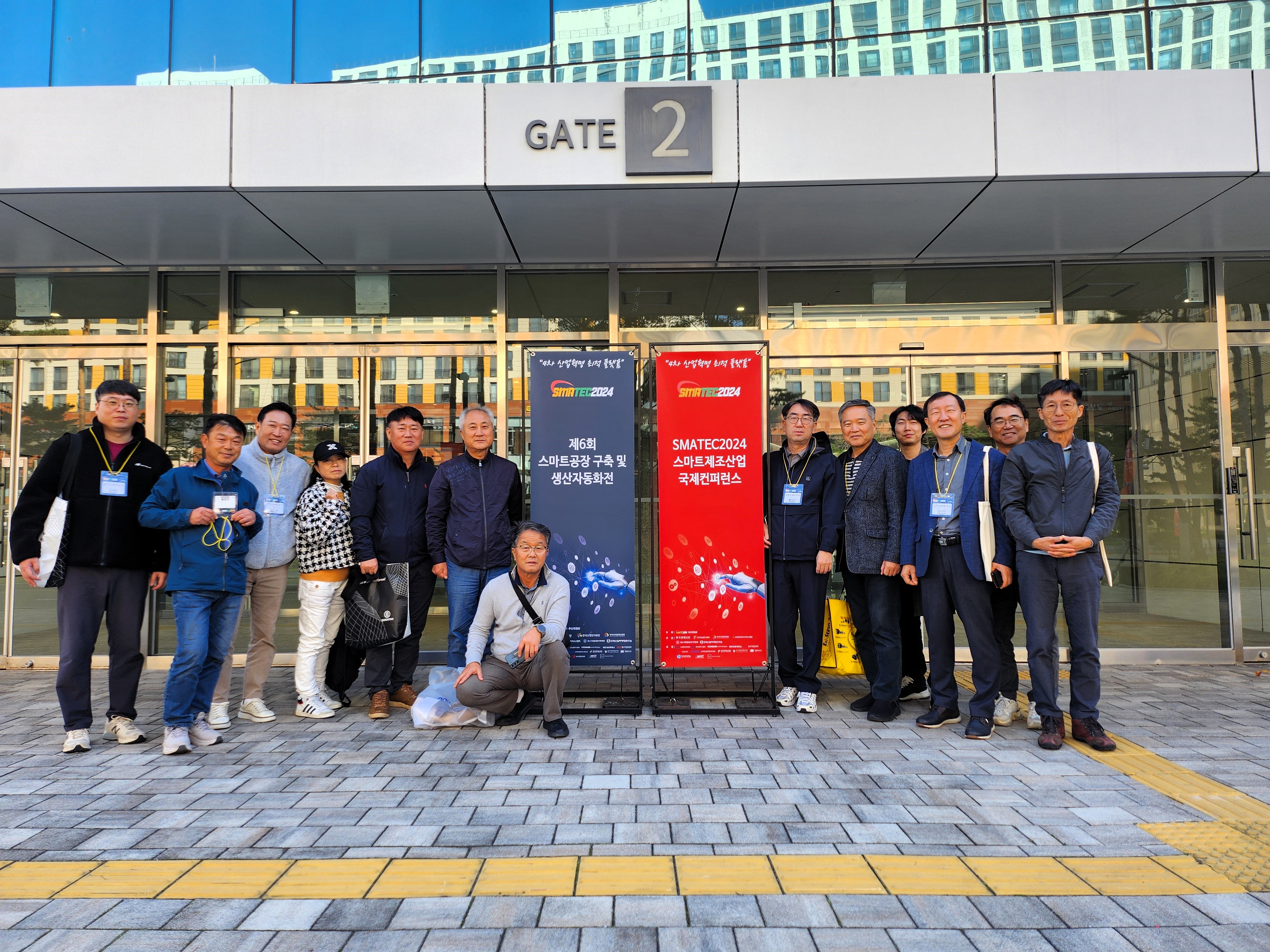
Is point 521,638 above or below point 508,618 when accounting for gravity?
below

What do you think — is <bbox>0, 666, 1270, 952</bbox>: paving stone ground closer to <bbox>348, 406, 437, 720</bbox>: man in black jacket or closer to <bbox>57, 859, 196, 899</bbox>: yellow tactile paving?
<bbox>57, 859, 196, 899</bbox>: yellow tactile paving

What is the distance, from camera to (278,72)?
618 cm

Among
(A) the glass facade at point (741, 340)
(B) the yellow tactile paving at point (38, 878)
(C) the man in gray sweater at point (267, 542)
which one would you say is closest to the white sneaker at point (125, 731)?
(C) the man in gray sweater at point (267, 542)

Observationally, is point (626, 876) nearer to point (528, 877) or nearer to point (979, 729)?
point (528, 877)

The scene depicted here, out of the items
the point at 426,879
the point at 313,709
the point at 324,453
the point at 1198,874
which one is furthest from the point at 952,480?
the point at 313,709

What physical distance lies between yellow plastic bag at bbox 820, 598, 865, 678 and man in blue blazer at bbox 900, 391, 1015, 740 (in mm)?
610

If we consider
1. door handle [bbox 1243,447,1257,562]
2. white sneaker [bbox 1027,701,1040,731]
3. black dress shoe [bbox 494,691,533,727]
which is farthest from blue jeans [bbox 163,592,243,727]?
door handle [bbox 1243,447,1257,562]

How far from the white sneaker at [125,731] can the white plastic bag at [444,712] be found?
1.50 m

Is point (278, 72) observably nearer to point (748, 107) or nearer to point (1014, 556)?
point (748, 107)

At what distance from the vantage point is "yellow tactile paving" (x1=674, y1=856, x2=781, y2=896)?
8.30 ft

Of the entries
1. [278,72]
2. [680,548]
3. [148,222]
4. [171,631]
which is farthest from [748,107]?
[171,631]

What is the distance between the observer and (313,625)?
4934mm

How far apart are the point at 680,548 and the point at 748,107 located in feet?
9.83

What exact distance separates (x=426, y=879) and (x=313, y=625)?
2711 mm
